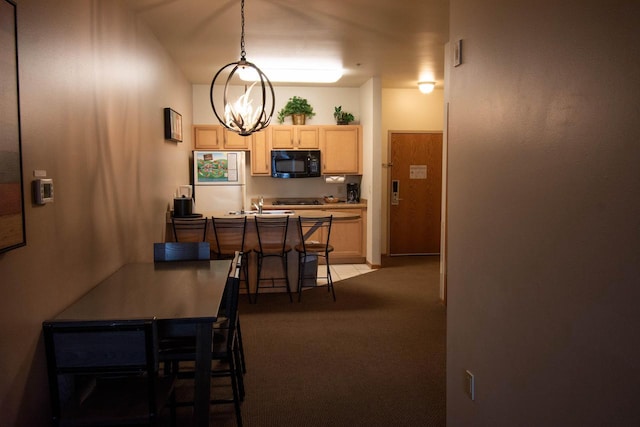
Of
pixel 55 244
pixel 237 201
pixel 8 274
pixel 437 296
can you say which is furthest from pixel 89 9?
pixel 437 296

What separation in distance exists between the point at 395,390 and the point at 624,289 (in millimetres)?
2112

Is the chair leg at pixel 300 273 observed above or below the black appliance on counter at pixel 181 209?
below

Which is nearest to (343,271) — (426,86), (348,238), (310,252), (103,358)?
(348,238)

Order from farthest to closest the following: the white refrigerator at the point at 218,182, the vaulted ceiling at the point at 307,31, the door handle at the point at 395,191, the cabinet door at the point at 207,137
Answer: the door handle at the point at 395,191, the cabinet door at the point at 207,137, the white refrigerator at the point at 218,182, the vaulted ceiling at the point at 307,31

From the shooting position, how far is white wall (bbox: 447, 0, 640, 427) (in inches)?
51.7

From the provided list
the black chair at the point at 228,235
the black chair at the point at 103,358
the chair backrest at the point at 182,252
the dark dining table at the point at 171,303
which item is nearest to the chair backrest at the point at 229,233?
the black chair at the point at 228,235

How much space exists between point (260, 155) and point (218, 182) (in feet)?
3.44

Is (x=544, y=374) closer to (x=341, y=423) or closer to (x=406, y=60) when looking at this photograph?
(x=341, y=423)

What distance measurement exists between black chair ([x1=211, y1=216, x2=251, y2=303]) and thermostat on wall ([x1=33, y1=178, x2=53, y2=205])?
2919mm

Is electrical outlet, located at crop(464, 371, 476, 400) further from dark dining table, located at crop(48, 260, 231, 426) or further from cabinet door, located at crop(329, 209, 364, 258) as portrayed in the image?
cabinet door, located at crop(329, 209, 364, 258)

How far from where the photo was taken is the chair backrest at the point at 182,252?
3.40 meters

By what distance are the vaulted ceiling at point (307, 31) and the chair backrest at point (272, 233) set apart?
1780mm

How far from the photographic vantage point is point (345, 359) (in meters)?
3.67

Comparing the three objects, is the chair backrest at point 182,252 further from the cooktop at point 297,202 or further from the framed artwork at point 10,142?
the cooktop at point 297,202
